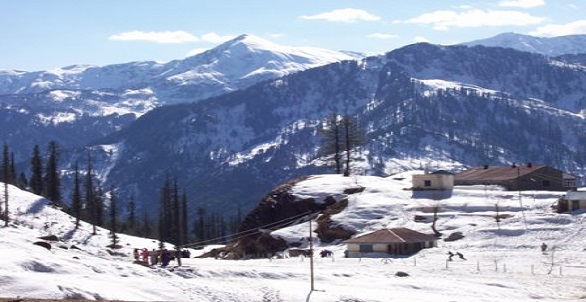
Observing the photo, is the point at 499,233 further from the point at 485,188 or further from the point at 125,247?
the point at 125,247

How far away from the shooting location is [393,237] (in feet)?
331

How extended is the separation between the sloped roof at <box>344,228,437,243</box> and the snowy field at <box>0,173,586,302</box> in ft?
7.63

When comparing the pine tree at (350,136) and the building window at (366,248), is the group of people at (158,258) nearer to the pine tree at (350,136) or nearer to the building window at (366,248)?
the building window at (366,248)

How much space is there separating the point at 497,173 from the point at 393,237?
44.5 meters

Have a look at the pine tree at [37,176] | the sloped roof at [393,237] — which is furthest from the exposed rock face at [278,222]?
the pine tree at [37,176]

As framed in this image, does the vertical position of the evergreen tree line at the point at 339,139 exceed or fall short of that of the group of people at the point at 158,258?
it exceeds it

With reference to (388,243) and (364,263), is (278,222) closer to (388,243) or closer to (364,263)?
(388,243)

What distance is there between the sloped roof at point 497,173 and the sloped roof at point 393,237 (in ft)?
117

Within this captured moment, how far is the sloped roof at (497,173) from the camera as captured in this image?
445 ft

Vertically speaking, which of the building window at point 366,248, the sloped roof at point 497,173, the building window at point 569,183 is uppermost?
the sloped roof at point 497,173

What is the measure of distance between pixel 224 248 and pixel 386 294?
176ft

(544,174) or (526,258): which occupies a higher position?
(544,174)

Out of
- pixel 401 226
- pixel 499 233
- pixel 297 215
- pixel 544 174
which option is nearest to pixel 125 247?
pixel 297 215

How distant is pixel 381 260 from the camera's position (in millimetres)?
95125
